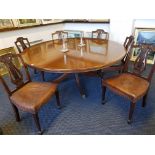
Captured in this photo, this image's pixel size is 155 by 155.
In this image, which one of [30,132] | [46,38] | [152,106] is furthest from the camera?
[46,38]

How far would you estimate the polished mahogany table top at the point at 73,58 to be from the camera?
1.69 m

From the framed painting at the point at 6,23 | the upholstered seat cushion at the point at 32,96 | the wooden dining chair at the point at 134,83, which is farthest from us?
the framed painting at the point at 6,23

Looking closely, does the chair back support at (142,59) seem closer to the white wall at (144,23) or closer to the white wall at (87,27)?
the white wall at (144,23)

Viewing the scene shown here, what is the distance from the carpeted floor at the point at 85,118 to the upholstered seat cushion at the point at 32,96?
38 cm

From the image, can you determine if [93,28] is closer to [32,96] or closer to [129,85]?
[129,85]

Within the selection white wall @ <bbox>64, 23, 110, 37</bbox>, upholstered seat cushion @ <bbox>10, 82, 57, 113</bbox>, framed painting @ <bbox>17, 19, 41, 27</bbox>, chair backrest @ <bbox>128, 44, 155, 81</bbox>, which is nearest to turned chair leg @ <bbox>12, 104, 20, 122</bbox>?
upholstered seat cushion @ <bbox>10, 82, 57, 113</bbox>

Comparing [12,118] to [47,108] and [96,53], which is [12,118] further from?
[96,53]

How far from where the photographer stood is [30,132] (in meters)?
1.72

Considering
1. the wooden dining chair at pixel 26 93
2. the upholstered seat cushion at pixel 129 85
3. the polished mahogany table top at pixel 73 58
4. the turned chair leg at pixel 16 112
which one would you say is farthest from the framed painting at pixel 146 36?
the turned chair leg at pixel 16 112

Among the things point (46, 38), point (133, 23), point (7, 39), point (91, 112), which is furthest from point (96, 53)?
point (46, 38)

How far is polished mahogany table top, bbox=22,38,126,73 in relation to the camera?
1.69 m

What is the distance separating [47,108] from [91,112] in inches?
25.3
